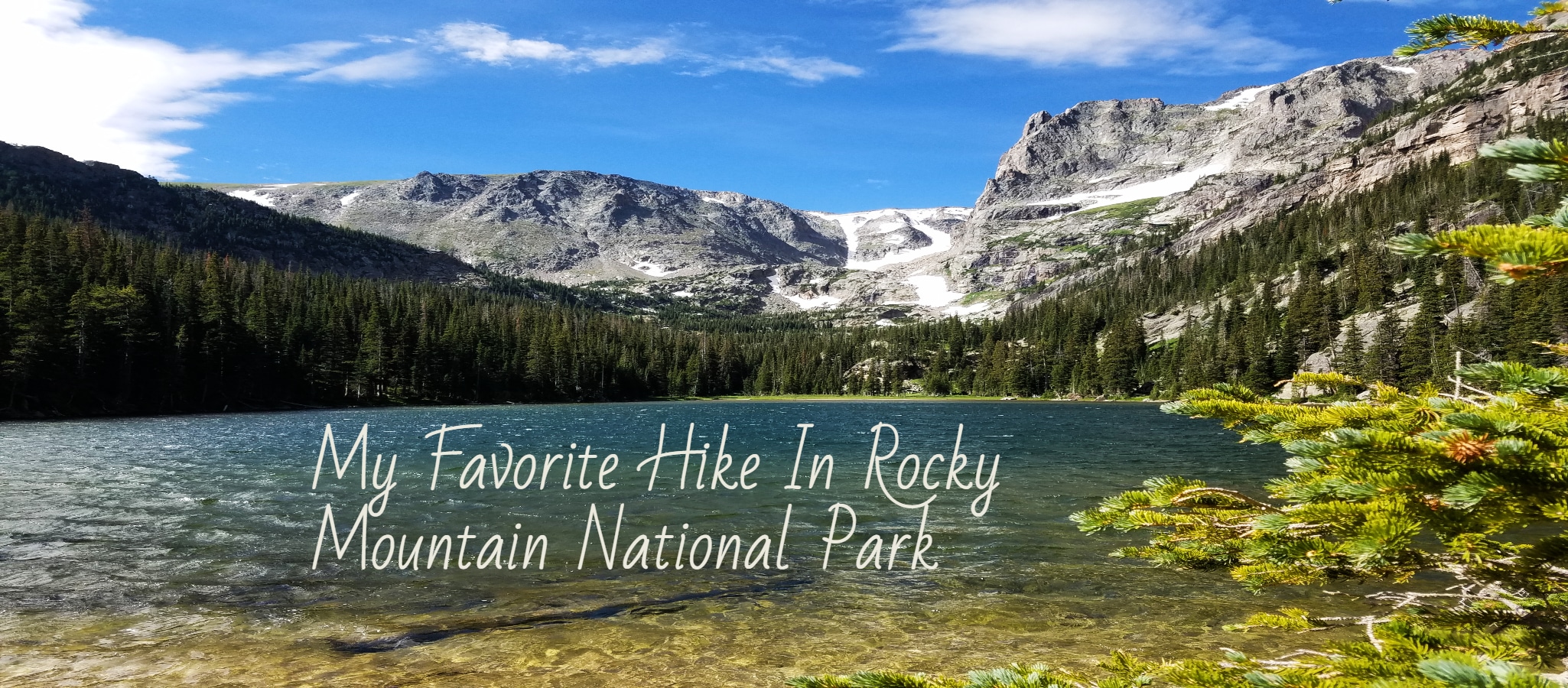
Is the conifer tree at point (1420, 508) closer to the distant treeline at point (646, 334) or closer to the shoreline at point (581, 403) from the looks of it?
the shoreline at point (581, 403)

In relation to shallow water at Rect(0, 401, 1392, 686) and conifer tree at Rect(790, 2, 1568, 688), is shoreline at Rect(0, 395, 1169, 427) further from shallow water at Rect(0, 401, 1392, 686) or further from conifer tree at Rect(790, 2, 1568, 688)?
conifer tree at Rect(790, 2, 1568, 688)

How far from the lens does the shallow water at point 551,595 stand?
9977 millimetres

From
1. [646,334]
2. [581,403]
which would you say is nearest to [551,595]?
[581,403]

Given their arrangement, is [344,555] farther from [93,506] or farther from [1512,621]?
[1512,621]

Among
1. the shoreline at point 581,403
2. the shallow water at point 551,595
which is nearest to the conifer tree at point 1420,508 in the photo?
the shallow water at point 551,595

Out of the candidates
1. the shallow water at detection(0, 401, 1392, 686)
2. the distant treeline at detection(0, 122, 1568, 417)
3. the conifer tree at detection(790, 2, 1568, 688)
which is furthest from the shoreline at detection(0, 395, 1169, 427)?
the conifer tree at detection(790, 2, 1568, 688)

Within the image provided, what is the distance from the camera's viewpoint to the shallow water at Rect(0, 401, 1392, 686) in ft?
32.7

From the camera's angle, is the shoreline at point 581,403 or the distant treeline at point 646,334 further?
the distant treeline at point 646,334

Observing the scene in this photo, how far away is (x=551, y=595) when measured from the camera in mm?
13695

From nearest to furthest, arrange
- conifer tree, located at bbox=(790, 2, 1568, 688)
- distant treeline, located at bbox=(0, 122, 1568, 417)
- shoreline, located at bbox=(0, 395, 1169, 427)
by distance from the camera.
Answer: conifer tree, located at bbox=(790, 2, 1568, 688)
shoreline, located at bbox=(0, 395, 1169, 427)
distant treeline, located at bbox=(0, 122, 1568, 417)

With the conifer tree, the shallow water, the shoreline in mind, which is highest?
the conifer tree

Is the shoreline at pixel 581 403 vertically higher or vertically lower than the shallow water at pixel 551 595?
lower

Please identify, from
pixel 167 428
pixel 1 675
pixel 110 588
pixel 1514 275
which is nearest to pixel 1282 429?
pixel 1514 275

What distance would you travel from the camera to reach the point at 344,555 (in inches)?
654
